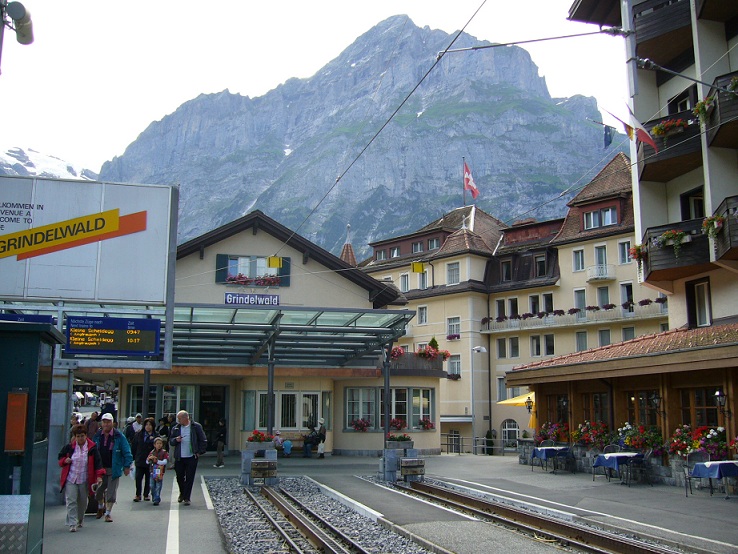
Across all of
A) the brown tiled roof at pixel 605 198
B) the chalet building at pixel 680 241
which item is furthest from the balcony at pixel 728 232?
the brown tiled roof at pixel 605 198

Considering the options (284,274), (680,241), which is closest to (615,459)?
(680,241)

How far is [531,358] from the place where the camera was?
51.7 metres

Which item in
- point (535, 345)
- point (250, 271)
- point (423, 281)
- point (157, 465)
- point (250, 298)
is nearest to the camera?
point (157, 465)

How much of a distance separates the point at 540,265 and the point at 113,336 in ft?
135

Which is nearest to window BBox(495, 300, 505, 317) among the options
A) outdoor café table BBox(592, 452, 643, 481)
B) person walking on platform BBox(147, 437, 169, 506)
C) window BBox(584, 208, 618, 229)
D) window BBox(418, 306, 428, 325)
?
window BBox(418, 306, 428, 325)

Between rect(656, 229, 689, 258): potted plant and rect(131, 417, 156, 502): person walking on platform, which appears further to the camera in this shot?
rect(656, 229, 689, 258): potted plant

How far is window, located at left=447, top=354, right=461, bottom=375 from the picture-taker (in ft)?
178

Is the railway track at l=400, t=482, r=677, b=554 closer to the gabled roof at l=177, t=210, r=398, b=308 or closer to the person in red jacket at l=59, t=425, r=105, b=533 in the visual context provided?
the person in red jacket at l=59, t=425, r=105, b=533

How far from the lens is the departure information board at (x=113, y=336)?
14891mm

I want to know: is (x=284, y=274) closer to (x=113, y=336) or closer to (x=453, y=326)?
(x=113, y=336)

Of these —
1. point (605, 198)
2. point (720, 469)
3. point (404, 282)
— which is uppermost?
point (605, 198)

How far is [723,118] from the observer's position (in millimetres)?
19484

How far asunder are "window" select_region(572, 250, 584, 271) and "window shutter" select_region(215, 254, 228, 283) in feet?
86.0

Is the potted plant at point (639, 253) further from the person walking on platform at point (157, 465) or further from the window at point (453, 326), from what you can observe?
the window at point (453, 326)
